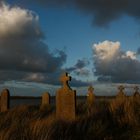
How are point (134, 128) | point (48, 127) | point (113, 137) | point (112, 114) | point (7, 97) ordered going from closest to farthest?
point (48, 127) < point (113, 137) < point (134, 128) < point (112, 114) < point (7, 97)

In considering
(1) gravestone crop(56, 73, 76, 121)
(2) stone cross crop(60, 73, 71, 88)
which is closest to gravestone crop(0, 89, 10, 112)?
(2) stone cross crop(60, 73, 71, 88)

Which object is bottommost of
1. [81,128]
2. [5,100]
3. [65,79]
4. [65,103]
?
[81,128]

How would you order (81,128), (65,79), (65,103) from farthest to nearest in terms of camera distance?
(65,79) < (65,103) < (81,128)

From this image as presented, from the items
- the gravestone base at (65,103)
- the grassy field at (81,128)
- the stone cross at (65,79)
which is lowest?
the grassy field at (81,128)

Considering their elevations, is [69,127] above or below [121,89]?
below

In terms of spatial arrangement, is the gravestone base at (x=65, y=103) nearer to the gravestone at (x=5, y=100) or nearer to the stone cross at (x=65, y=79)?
the stone cross at (x=65, y=79)

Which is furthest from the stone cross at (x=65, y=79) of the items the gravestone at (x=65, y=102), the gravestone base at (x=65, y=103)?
the gravestone base at (x=65, y=103)

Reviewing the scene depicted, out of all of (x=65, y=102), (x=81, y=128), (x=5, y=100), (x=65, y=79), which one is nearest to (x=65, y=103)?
(x=65, y=102)

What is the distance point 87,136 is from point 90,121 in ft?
6.58

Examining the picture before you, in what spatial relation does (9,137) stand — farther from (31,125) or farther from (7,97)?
(7,97)

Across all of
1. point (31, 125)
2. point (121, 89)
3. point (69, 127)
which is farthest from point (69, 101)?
point (121, 89)

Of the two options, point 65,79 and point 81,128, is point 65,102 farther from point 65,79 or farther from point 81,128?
point 81,128

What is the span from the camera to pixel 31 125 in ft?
34.5

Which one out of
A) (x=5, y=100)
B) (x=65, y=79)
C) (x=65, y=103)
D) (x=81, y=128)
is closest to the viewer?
(x=81, y=128)
